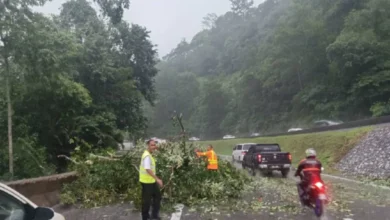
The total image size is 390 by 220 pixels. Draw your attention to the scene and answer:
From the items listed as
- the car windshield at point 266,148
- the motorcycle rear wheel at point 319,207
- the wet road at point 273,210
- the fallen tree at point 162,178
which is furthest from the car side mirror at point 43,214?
the car windshield at point 266,148

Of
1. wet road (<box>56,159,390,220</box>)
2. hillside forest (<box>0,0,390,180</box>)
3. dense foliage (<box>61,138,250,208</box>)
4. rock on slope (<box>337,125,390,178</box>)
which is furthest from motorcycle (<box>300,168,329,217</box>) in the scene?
rock on slope (<box>337,125,390,178</box>)

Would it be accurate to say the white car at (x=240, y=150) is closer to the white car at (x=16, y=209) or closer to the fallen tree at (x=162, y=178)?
the fallen tree at (x=162, y=178)

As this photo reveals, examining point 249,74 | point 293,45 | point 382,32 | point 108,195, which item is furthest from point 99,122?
point 249,74

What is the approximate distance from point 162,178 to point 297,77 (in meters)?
57.3

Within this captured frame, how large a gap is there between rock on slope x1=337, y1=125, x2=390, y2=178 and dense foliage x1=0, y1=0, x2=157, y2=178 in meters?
13.1

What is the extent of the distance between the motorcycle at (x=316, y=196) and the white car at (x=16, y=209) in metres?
6.25

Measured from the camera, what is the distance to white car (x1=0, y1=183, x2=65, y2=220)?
3.85 m

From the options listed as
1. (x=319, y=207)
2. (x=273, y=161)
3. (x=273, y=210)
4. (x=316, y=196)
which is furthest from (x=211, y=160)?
(x=273, y=161)

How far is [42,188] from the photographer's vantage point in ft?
38.1

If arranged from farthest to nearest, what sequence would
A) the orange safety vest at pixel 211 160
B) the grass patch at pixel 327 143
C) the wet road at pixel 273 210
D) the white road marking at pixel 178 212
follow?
the grass patch at pixel 327 143 → the orange safety vest at pixel 211 160 → the white road marking at pixel 178 212 → the wet road at pixel 273 210

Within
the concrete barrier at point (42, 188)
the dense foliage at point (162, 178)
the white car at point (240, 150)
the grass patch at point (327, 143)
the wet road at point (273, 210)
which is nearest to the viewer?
the wet road at point (273, 210)

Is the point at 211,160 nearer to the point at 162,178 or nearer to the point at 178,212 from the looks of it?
the point at 162,178

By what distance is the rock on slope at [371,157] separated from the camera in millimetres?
19984

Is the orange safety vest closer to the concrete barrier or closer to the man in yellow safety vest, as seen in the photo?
the concrete barrier
